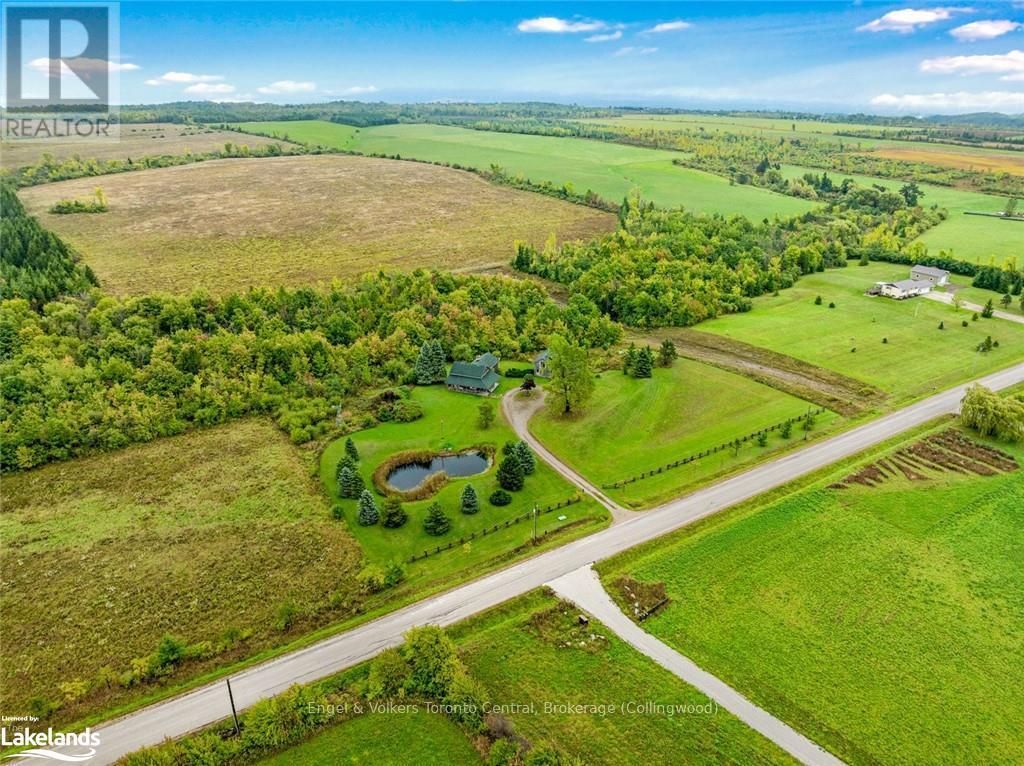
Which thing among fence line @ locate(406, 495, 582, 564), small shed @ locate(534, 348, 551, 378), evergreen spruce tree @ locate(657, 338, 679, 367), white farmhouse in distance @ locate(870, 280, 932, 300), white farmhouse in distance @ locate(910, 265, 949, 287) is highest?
white farmhouse in distance @ locate(910, 265, 949, 287)

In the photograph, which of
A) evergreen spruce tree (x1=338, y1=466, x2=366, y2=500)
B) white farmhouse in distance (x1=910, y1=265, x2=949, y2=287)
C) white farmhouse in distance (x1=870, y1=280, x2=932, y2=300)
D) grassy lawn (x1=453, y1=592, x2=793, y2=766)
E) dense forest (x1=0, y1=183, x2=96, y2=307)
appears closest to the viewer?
grassy lawn (x1=453, y1=592, x2=793, y2=766)

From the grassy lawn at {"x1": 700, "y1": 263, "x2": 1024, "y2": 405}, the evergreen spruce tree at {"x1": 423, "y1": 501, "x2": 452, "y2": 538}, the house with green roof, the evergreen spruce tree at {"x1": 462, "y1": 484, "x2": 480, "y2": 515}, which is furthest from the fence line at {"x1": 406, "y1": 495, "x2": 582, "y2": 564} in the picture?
the grassy lawn at {"x1": 700, "y1": 263, "x2": 1024, "y2": 405}

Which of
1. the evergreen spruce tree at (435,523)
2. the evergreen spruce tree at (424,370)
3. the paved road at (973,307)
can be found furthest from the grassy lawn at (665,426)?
the paved road at (973,307)

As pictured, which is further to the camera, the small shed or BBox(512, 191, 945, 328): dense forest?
BBox(512, 191, 945, 328): dense forest

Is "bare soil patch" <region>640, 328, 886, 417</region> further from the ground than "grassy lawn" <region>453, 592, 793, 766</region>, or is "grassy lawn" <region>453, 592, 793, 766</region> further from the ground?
"bare soil patch" <region>640, 328, 886, 417</region>

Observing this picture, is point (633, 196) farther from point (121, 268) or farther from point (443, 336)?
point (121, 268)

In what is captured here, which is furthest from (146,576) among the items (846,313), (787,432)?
(846,313)

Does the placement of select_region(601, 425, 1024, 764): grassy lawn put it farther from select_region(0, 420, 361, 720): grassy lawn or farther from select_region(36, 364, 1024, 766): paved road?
select_region(0, 420, 361, 720): grassy lawn
